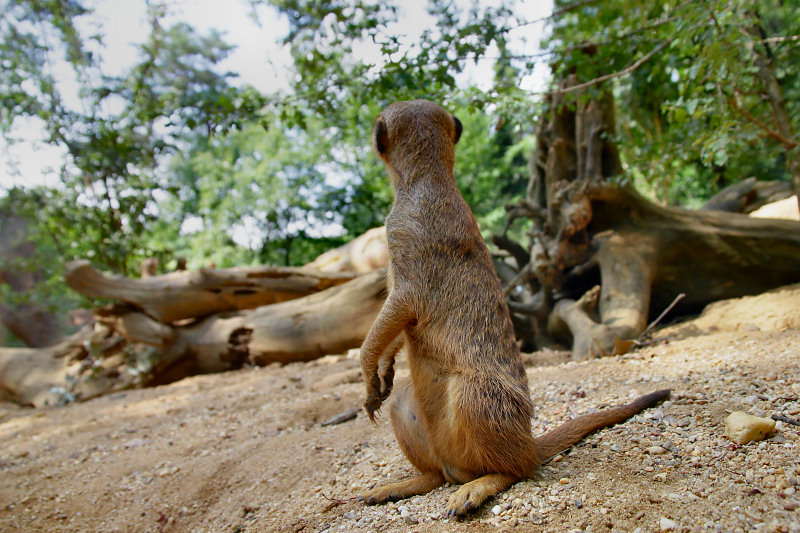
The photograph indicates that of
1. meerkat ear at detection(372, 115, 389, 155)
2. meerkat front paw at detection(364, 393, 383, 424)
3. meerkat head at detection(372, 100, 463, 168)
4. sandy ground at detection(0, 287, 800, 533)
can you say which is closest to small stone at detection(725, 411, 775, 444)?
sandy ground at detection(0, 287, 800, 533)

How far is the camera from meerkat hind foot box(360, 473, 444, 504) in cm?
239

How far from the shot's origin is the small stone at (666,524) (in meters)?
1.69

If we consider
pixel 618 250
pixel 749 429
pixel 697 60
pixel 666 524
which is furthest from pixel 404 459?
pixel 618 250

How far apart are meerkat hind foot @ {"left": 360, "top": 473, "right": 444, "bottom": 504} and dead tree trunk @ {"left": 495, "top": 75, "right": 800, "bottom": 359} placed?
2891 millimetres

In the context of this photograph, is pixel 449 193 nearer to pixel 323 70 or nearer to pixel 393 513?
pixel 393 513

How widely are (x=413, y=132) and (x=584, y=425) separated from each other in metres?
1.81

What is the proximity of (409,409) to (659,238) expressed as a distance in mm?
4569

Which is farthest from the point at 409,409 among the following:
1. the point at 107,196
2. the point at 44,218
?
the point at 44,218

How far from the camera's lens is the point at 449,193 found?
2.79 metres

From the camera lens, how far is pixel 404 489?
2434mm

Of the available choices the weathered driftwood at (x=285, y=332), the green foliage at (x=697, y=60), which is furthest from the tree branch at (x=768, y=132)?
the weathered driftwood at (x=285, y=332)

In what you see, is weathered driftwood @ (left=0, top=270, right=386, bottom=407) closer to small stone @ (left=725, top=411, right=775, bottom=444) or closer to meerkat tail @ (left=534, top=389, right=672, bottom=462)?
meerkat tail @ (left=534, top=389, right=672, bottom=462)

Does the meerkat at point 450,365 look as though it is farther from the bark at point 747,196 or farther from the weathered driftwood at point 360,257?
the bark at point 747,196

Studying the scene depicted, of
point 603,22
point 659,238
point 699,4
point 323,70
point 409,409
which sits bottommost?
point 409,409
